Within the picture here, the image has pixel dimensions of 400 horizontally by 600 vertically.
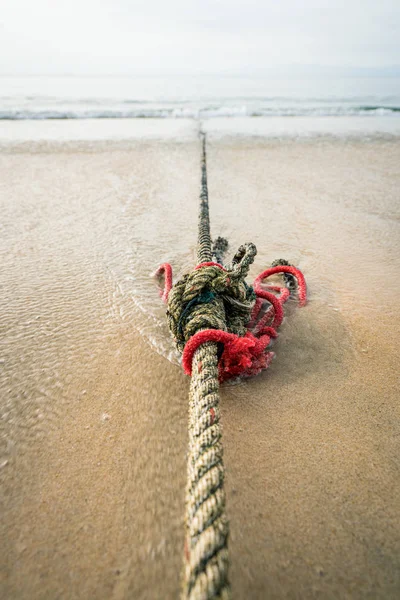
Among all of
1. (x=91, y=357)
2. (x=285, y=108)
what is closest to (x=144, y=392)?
(x=91, y=357)

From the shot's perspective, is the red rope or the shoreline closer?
the red rope

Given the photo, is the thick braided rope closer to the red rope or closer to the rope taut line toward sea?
the rope taut line toward sea

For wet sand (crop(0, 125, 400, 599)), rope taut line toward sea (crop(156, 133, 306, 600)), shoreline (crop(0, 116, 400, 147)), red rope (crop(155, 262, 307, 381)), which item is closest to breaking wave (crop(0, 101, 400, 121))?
shoreline (crop(0, 116, 400, 147))

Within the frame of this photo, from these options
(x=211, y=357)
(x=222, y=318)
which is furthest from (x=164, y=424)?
(x=222, y=318)

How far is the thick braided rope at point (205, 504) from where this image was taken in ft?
2.01

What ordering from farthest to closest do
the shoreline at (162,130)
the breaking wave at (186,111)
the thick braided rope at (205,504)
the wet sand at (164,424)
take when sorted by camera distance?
the breaking wave at (186,111), the shoreline at (162,130), the wet sand at (164,424), the thick braided rope at (205,504)

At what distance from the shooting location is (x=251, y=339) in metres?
1.34

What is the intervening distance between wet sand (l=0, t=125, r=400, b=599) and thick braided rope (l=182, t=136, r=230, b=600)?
283 mm

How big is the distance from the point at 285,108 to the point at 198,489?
14191mm

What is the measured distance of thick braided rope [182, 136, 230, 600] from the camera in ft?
2.01

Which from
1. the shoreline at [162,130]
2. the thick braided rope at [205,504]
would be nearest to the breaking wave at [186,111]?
the shoreline at [162,130]

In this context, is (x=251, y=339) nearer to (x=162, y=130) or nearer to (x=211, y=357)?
(x=211, y=357)

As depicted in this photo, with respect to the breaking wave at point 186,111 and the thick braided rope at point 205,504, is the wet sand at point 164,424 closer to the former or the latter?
the thick braided rope at point 205,504

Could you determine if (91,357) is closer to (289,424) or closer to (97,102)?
(289,424)
